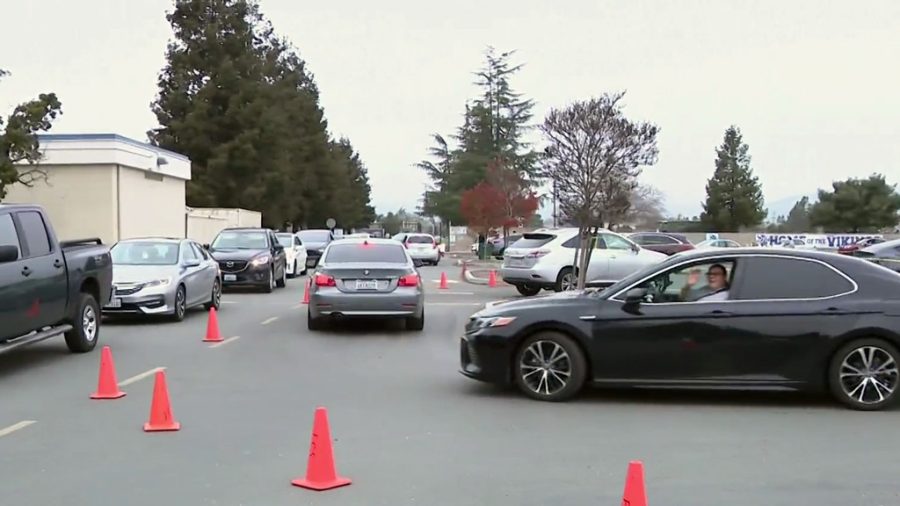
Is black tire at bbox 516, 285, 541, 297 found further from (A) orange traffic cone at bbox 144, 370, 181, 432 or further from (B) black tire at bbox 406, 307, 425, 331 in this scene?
(A) orange traffic cone at bbox 144, 370, 181, 432

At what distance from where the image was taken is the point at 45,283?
1080 centimetres

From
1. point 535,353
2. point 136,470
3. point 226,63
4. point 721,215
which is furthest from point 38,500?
point 721,215

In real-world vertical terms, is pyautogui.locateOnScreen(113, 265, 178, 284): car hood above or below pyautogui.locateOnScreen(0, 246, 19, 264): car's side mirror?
below

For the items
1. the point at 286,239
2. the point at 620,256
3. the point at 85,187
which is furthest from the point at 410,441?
the point at 85,187

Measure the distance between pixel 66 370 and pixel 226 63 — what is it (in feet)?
159

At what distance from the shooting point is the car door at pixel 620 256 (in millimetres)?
21250

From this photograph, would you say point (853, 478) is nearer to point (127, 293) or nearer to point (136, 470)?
point (136, 470)

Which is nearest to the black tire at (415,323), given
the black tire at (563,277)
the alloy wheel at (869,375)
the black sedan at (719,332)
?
the black sedan at (719,332)

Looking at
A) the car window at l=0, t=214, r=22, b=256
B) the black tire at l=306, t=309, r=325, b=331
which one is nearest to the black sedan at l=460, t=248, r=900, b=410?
the car window at l=0, t=214, r=22, b=256

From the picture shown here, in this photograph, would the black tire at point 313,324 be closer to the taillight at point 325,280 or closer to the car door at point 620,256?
the taillight at point 325,280

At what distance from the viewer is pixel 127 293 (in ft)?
49.6

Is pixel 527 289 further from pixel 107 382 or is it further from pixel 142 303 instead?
pixel 107 382

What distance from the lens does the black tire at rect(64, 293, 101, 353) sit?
1179cm

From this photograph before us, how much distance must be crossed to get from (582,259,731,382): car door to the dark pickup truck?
618 cm
